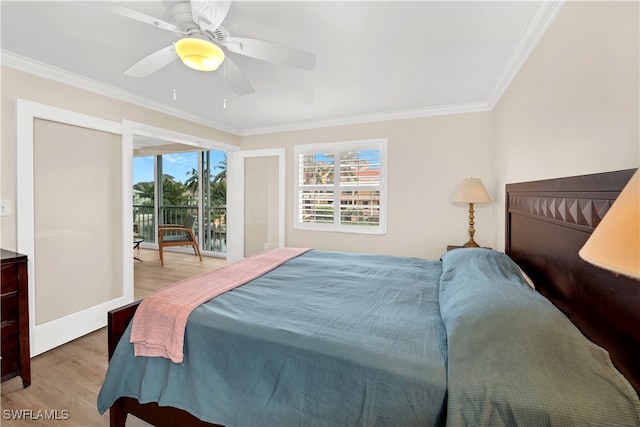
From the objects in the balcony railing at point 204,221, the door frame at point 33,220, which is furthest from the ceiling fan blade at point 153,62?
the balcony railing at point 204,221

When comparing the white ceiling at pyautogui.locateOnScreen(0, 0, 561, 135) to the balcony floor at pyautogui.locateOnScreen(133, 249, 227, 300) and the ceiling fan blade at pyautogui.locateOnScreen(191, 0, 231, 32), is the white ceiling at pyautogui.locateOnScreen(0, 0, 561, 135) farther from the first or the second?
the balcony floor at pyautogui.locateOnScreen(133, 249, 227, 300)

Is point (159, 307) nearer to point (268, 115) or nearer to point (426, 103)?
point (268, 115)

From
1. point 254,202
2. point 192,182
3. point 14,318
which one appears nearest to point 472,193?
point 254,202

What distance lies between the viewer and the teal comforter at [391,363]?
0.83 m

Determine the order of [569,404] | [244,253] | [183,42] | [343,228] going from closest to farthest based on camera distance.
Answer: [569,404] < [183,42] < [343,228] < [244,253]

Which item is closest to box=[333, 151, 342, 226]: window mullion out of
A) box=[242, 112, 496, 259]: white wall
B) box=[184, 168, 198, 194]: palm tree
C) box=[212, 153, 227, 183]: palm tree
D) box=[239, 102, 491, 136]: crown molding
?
box=[242, 112, 496, 259]: white wall

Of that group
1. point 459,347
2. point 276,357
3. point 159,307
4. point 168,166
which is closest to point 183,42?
point 159,307

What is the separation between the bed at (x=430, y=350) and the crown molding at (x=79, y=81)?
233cm

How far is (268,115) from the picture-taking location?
390 centimetres

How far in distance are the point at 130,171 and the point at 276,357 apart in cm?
294

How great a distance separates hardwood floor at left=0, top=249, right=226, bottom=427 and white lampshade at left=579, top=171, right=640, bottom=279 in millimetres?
2302

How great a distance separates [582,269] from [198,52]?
2.04 metres

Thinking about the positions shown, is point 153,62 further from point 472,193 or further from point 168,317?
point 472,193

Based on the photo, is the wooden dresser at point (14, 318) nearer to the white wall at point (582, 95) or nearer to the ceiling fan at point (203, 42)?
the ceiling fan at point (203, 42)
